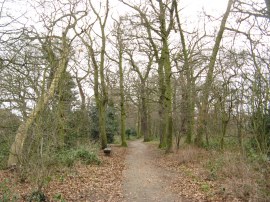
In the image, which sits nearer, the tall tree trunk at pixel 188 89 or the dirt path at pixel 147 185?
the dirt path at pixel 147 185

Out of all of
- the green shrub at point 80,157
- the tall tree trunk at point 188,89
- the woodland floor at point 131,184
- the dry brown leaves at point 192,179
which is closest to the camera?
the dry brown leaves at point 192,179

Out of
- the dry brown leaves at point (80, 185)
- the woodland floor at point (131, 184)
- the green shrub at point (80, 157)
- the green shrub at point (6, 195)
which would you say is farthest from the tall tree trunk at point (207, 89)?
the green shrub at point (6, 195)

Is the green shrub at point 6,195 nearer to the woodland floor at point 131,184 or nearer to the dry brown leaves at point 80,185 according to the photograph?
the woodland floor at point 131,184

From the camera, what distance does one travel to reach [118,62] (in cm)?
2594

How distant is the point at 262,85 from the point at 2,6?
8.36 metres

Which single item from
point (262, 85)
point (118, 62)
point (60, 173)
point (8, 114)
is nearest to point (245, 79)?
point (262, 85)

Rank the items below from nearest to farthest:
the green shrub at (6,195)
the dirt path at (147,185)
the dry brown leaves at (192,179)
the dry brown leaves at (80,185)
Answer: the green shrub at (6,195) → the dry brown leaves at (192,179) → the dirt path at (147,185) → the dry brown leaves at (80,185)

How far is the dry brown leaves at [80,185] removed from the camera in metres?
8.81

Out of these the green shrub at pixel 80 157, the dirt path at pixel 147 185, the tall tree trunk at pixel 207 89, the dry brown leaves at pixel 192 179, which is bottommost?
the dirt path at pixel 147 185

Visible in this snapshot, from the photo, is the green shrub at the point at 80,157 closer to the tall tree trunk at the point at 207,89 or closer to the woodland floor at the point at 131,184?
the woodland floor at the point at 131,184

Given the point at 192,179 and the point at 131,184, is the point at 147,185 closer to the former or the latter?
the point at 131,184

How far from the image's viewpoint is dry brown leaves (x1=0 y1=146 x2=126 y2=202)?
28.9ft

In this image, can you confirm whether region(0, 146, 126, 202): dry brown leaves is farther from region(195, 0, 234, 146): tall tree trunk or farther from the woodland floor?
region(195, 0, 234, 146): tall tree trunk

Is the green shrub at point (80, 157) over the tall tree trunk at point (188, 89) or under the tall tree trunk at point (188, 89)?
under
